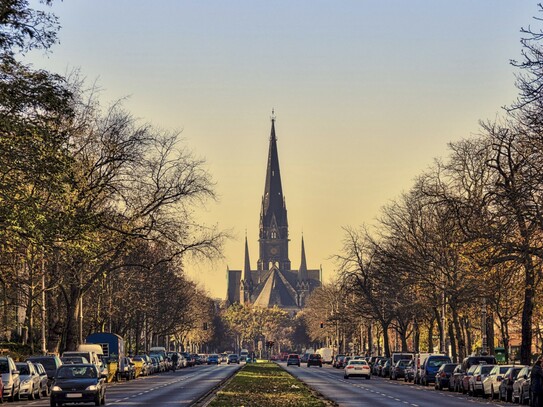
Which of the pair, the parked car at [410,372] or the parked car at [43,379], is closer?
the parked car at [43,379]

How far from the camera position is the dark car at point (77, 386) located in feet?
140

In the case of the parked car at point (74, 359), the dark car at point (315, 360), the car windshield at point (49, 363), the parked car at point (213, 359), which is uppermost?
the parked car at point (213, 359)

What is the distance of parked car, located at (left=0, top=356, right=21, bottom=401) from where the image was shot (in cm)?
4769

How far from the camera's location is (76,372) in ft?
145

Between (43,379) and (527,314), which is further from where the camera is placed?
(527,314)

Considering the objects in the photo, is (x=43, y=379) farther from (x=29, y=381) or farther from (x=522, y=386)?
(x=522, y=386)

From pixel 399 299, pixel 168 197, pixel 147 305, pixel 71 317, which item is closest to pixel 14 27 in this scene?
pixel 168 197

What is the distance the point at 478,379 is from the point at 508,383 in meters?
7.21

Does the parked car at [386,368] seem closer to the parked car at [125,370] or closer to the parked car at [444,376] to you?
the parked car at [125,370]

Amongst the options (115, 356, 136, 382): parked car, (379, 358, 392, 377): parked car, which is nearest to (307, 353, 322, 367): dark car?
(379, 358, 392, 377): parked car

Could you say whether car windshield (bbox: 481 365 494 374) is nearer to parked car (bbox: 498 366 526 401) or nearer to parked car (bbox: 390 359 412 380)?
parked car (bbox: 498 366 526 401)

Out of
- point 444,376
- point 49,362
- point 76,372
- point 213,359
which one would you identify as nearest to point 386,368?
point 444,376

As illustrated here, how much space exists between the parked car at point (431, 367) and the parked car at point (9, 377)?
108ft

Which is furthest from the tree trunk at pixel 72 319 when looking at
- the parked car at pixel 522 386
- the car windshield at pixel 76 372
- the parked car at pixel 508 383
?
the parked car at pixel 522 386
